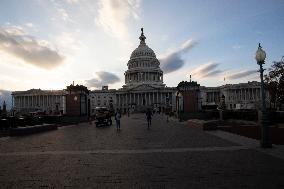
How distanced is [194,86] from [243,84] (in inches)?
4809

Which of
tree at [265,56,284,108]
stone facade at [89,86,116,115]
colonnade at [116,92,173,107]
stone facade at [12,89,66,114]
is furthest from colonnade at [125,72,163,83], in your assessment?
tree at [265,56,284,108]

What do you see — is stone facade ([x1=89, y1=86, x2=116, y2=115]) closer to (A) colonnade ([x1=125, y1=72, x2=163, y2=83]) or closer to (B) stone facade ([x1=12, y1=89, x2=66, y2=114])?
(A) colonnade ([x1=125, y1=72, x2=163, y2=83])

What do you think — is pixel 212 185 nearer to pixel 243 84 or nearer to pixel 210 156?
pixel 210 156

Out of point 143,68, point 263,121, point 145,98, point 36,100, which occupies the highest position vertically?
point 143,68

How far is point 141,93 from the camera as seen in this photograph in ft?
580

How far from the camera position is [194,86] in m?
54.4

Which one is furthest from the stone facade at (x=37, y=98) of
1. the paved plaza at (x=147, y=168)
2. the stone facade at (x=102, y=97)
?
the paved plaza at (x=147, y=168)

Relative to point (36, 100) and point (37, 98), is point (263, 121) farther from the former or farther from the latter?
point (36, 100)

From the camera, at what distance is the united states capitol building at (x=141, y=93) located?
170 meters

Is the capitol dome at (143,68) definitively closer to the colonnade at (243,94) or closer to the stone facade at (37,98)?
the colonnade at (243,94)

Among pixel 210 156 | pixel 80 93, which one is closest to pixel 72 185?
pixel 210 156

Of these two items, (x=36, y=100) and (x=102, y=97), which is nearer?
(x=102, y=97)

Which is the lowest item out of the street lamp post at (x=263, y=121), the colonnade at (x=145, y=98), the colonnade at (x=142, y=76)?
the street lamp post at (x=263, y=121)

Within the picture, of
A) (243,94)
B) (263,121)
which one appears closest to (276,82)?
(263,121)
